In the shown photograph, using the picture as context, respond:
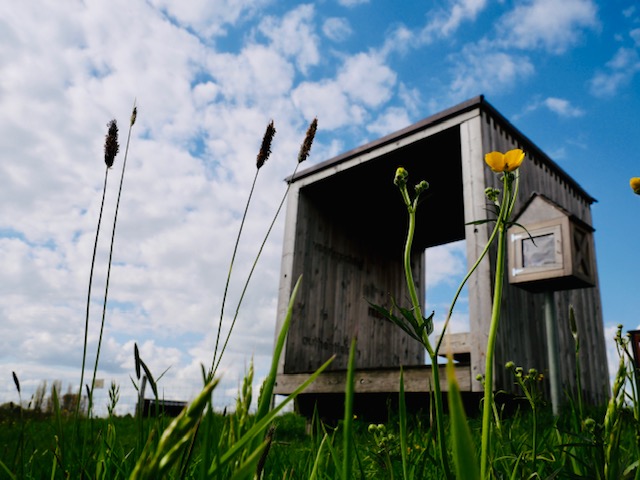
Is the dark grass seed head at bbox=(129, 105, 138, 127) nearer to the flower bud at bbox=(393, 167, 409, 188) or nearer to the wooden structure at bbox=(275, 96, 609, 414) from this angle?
the flower bud at bbox=(393, 167, 409, 188)

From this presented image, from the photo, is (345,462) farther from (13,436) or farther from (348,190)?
(348,190)

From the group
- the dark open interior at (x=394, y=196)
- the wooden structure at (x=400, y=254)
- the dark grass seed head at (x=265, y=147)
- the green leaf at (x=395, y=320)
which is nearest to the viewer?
the green leaf at (x=395, y=320)

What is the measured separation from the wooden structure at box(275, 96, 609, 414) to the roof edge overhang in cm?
1

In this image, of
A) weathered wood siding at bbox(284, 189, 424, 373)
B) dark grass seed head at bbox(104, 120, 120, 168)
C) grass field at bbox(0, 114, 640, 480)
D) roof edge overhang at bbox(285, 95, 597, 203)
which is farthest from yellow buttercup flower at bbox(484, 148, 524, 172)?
weathered wood siding at bbox(284, 189, 424, 373)

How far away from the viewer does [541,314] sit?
19.4ft

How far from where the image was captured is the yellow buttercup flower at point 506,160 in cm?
90

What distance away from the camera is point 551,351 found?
433cm

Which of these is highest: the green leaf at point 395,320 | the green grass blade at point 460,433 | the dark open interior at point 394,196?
the dark open interior at point 394,196

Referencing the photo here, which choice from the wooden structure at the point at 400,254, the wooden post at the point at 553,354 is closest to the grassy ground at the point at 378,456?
the wooden post at the point at 553,354

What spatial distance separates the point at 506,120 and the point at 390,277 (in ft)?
12.4

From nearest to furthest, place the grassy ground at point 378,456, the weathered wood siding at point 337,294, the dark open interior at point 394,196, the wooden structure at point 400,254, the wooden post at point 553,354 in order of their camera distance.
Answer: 1. the grassy ground at point 378,456
2. the wooden post at point 553,354
3. the wooden structure at point 400,254
4. the dark open interior at point 394,196
5. the weathered wood siding at point 337,294

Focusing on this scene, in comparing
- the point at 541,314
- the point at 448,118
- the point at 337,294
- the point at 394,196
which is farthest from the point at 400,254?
the point at 448,118

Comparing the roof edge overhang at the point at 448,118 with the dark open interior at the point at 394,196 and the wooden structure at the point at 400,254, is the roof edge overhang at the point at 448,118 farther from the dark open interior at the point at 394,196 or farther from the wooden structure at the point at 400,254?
the dark open interior at the point at 394,196

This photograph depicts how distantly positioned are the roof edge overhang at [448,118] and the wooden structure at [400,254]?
1cm
